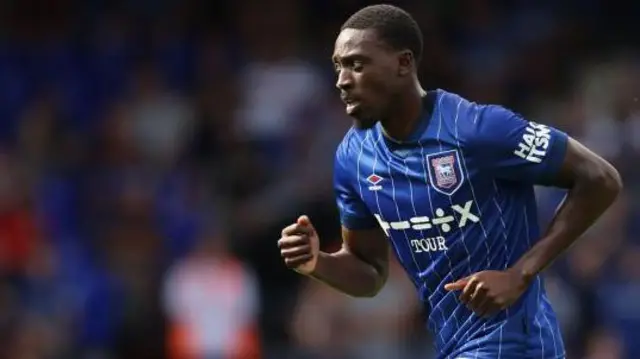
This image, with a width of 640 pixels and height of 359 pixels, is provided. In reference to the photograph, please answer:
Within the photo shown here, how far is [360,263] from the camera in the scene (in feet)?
19.8

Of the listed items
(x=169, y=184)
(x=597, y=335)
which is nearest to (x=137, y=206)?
(x=169, y=184)

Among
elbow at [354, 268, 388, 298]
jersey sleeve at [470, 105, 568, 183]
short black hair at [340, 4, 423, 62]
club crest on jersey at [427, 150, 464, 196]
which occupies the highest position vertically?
short black hair at [340, 4, 423, 62]

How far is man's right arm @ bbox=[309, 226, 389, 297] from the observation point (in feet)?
19.4

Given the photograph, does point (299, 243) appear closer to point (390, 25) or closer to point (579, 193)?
point (390, 25)

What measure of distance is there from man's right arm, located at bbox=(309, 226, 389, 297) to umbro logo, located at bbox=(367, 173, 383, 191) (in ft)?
1.09

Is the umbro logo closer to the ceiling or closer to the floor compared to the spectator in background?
closer to the ceiling

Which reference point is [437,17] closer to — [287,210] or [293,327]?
[287,210]

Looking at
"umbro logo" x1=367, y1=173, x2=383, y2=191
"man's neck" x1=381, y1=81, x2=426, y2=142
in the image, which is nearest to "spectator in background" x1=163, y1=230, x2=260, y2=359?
"umbro logo" x1=367, y1=173, x2=383, y2=191

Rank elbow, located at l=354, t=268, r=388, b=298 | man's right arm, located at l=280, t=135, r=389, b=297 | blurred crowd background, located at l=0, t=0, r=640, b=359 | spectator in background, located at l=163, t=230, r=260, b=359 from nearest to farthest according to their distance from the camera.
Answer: man's right arm, located at l=280, t=135, r=389, b=297, elbow, located at l=354, t=268, r=388, b=298, blurred crowd background, located at l=0, t=0, r=640, b=359, spectator in background, located at l=163, t=230, r=260, b=359

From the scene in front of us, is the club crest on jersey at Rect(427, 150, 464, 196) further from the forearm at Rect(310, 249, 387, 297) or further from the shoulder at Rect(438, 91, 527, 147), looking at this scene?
the forearm at Rect(310, 249, 387, 297)

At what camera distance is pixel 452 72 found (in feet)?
39.2

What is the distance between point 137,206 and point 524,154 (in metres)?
6.08

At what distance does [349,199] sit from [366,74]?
0.65m

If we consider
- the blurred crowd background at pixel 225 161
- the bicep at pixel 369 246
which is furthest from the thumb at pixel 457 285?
the blurred crowd background at pixel 225 161
